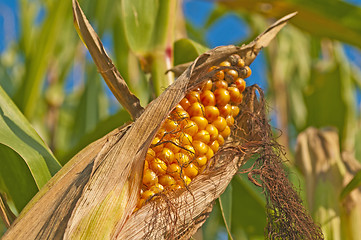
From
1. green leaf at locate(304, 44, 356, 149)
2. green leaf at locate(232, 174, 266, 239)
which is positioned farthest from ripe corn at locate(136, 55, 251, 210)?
green leaf at locate(304, 44, 356, 149)

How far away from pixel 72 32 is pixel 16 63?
92 centimetres

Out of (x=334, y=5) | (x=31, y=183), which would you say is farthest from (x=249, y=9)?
(x=31, y=183)

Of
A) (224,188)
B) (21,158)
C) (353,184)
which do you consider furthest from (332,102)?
(21,158)

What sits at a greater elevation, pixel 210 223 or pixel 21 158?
pixel 21 158

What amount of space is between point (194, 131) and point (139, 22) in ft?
1.54

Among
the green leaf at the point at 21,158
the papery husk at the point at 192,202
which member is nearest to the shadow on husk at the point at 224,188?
the papery husk at the point at 192,202

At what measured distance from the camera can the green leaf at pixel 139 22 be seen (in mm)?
1145

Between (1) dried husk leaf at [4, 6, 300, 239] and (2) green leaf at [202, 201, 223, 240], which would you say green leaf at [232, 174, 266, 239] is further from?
(1) dried husk leaf at [4, 6, 300, 239]

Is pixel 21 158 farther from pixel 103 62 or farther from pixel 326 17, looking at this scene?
pixel 326 17

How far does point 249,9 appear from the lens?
6.53ft

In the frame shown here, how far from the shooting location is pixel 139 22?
1.16 meters

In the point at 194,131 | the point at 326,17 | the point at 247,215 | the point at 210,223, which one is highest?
the point at 194,131

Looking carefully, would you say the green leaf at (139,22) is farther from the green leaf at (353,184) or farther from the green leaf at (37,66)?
the green leaf at (353,184)

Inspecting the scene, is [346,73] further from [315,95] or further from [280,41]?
[280,41]
